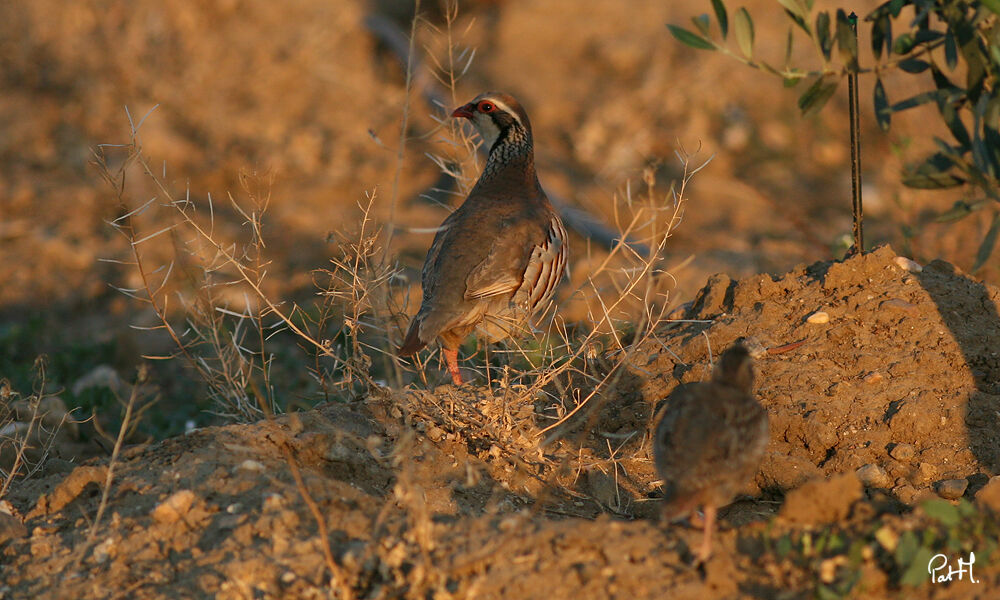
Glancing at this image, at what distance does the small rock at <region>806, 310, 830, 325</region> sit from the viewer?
5543mm

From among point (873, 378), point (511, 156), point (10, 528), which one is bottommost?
point (10, 528)

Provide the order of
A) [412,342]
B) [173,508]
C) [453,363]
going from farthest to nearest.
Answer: [453,363]
[412,342]
[173,508]

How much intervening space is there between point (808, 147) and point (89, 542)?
11689mm

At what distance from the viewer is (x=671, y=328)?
6059mm

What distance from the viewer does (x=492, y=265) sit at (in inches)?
243

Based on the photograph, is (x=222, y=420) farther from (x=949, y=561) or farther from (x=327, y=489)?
(x=949, y=561)

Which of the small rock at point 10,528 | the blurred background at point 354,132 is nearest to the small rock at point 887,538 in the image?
the small rock at point 10,528

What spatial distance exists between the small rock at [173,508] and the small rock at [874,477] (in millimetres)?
3161

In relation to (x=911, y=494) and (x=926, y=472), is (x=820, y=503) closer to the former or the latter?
(x=911, y=494)

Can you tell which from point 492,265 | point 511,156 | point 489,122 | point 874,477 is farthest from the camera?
point 489,122

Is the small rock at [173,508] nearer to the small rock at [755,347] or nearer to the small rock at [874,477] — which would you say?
the small rock at [755,347]

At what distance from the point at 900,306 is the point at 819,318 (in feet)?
1.42

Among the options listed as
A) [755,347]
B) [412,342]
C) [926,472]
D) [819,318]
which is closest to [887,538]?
[926,472]

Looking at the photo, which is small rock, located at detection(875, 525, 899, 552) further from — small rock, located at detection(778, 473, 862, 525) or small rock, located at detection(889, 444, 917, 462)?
small rock, located at detection(889, 444, 917, 462)
